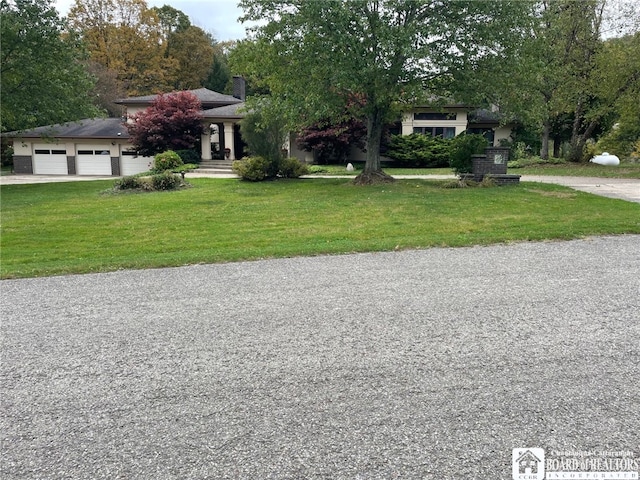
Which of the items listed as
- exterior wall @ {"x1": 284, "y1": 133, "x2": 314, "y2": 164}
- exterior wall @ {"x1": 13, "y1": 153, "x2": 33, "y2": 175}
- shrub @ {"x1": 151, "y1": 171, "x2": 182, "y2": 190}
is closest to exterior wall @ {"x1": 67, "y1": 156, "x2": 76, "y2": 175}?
exterior wall @ {"x1": 13, "y1": 153, "x2": 33, "y2": 175}

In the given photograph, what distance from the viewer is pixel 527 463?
2.20 metres

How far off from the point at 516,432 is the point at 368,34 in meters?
12.2

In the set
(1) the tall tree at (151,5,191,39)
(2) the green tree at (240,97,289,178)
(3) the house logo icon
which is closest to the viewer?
(3) the house logo icon

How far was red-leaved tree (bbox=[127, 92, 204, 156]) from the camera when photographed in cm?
2408

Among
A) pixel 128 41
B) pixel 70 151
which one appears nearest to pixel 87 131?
pixel 70 151

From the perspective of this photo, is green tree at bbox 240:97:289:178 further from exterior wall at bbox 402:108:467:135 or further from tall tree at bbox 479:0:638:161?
exterior wall at bbox 402:108:467:135

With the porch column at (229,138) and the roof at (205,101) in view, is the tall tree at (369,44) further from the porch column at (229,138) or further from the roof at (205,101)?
the roof at (205,101)

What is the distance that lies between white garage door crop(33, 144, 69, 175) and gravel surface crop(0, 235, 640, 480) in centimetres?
2544

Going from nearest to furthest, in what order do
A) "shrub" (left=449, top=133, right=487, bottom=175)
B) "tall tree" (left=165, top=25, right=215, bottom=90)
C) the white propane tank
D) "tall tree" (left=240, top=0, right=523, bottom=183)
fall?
"tall tree" (left=240, top=0, right=523, bottom=183), "shrub" (left=449, top=133, right=487, bottom=175), the white propane tank, "tall tree" (left=165, top=25, right=215, bottom=90)

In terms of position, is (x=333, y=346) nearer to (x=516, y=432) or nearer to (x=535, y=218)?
(x=516, y=432)

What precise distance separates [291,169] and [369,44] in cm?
596

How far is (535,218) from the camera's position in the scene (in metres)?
8.94

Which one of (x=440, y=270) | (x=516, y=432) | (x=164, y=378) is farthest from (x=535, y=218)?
(x=164, y=378)

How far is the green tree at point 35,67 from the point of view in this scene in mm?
16484
